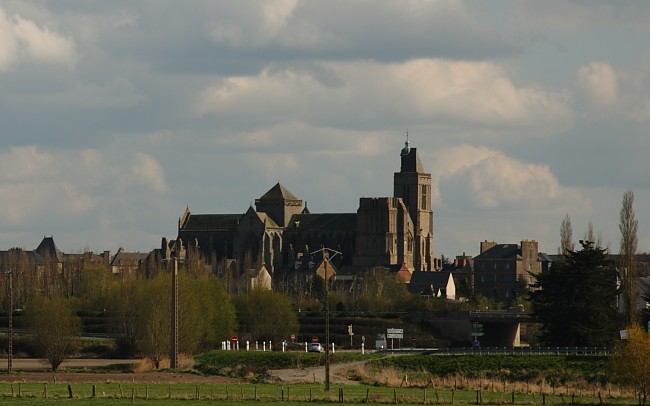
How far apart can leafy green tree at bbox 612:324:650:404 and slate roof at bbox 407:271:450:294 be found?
355 feet

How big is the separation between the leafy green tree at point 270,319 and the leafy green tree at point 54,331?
1486cm

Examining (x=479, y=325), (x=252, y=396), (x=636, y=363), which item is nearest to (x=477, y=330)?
(x=479, y=325)

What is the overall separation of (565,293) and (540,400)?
27.7 metres

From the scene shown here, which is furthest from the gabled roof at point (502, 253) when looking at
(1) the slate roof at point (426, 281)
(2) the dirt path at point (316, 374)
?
(2) the dirt path at point (316, 374)

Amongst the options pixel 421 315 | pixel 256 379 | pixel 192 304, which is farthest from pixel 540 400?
pixel 421 315

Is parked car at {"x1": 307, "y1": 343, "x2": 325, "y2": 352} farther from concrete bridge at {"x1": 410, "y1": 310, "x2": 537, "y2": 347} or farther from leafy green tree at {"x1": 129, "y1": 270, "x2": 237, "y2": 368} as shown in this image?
concrete bridge at {"x1": 410, "y1": 310, "x2": 537, "y2": 347}

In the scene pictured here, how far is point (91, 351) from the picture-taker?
104 metres

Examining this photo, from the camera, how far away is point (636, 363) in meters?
62.1

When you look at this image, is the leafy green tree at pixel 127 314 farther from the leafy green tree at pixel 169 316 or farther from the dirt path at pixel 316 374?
the dirt path at pixel 316 374

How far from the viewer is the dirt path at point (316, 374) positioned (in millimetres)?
71312

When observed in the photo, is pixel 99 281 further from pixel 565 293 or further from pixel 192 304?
pixel 565 293

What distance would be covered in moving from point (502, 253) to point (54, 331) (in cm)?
9941

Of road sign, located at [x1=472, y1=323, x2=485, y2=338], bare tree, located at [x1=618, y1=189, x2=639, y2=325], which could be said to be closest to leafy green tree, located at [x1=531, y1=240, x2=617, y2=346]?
bare tree, located at [x1=618, y1=189, x2=639, y2=325]

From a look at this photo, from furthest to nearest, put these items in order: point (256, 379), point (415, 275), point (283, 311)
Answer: point (415, 275) → point (283, 311) → point (256, 379)
